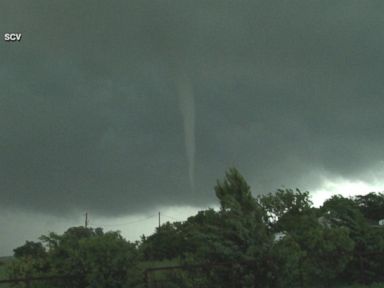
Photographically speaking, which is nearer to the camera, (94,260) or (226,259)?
(94,260)

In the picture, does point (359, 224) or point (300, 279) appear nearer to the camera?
point (300, 279)

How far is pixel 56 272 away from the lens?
730 inches

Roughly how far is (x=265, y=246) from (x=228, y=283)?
6.55ft

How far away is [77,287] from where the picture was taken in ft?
58.0

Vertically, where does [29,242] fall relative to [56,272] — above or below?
above

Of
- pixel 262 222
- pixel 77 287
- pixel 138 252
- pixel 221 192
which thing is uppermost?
pixel 221 192

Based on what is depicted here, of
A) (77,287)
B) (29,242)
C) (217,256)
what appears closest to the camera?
(77,287)

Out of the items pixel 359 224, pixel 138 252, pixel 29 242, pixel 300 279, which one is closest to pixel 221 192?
pixel 359 224

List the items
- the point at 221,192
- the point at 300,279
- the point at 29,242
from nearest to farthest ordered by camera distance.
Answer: the point at 300,279, the point at 221,192, the point at 29,242

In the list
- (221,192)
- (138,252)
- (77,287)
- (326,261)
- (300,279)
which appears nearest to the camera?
(77,287)

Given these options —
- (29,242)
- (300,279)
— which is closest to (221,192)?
(300,279)

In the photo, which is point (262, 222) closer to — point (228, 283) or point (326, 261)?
point (228, 283)

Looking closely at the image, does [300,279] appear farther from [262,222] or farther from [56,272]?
[56,272]

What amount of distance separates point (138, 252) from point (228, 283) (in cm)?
369
